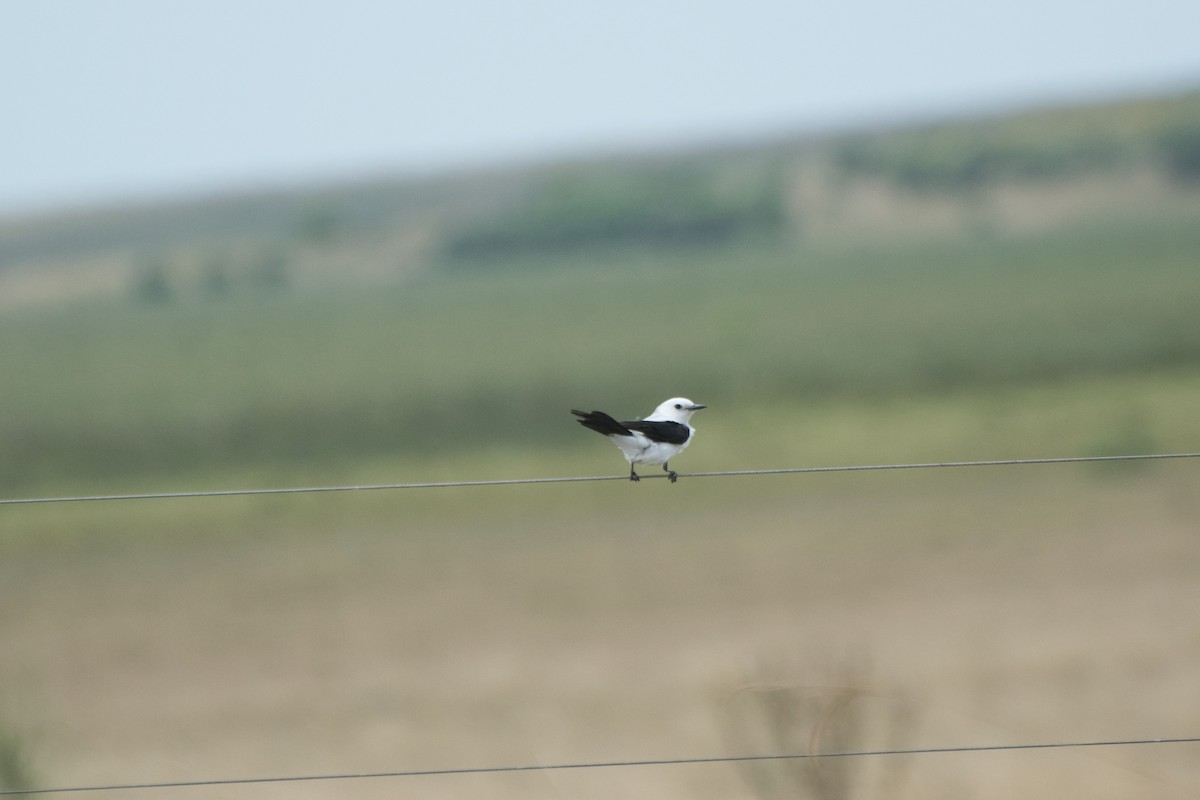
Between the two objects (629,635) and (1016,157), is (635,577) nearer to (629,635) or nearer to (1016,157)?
(629,635)

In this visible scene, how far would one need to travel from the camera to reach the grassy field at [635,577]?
1325cm

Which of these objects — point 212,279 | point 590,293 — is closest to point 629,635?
point 590,293

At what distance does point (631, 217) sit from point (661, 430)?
93.0 metres

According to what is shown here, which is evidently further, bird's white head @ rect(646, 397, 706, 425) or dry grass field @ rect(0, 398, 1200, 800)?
dry grass field @ rect(0, 398, 1200, 800)

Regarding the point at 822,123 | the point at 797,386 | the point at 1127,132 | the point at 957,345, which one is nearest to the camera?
the point at 797,386

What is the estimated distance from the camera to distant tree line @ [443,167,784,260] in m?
95.2

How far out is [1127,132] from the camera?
305 feet

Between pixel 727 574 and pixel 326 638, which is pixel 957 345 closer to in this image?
pixel 727 574

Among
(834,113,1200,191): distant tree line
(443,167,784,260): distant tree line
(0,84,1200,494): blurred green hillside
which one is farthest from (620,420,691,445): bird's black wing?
(443,167,784,260): distant tree line

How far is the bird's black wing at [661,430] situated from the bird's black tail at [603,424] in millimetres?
41

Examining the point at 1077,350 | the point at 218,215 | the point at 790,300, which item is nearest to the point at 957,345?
the point at 1077,350

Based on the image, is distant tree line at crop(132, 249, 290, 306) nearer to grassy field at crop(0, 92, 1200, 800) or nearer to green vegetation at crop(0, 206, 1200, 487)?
green vegetation at crop(0, 206, 1200, 487)

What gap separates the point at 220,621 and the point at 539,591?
3777mm

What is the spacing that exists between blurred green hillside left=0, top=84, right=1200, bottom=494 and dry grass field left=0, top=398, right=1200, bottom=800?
7.12 meters
